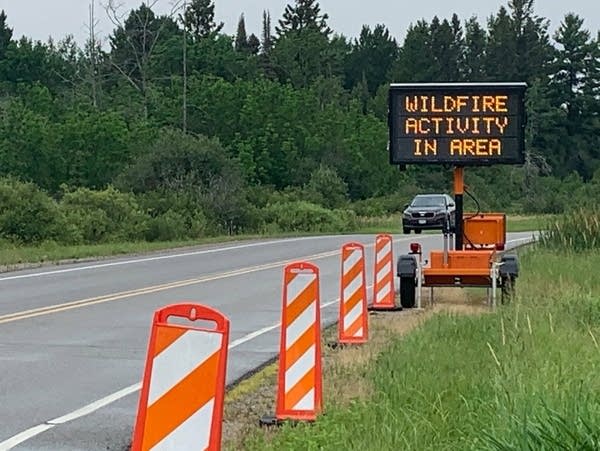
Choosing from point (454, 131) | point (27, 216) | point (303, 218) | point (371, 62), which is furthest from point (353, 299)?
point (371, 62)

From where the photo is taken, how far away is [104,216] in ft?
122

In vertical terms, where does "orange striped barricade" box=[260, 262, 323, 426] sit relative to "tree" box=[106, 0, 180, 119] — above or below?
below

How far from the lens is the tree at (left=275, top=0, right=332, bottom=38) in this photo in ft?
373

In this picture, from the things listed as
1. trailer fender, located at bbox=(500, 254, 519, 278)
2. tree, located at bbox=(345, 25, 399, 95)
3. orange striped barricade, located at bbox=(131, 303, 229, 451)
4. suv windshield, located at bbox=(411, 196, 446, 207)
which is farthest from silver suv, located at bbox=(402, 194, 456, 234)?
tree, located at bbox=(345, 25, 399, 95)

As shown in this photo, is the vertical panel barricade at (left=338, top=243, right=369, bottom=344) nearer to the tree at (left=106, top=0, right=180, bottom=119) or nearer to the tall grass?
the tall grass

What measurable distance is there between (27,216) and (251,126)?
45.3 metres

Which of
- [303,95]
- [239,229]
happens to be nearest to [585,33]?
[303,95]

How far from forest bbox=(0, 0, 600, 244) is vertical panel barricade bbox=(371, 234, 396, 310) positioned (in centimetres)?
1222

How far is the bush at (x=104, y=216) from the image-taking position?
36.2 meters

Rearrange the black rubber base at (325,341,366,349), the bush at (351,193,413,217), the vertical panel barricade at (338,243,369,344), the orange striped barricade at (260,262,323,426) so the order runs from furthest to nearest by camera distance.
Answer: the bush at (351,193,413,217), the vertical panel barricade at (338,243,369,344), the black rubber base at (325,341,366,349), the orange striped barricade at (260,262,323,426)

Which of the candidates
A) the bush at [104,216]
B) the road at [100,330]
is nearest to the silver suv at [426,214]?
the bush at [104,216]

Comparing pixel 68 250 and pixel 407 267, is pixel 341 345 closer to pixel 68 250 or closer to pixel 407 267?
pixel 407 267

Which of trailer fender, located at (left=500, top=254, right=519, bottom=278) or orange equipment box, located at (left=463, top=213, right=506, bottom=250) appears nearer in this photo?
trailer fender, located at (left=500, top=254, right=519, bottom=278)

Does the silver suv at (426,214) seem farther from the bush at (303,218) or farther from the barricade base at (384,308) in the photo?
the barricade base at (384,308)
